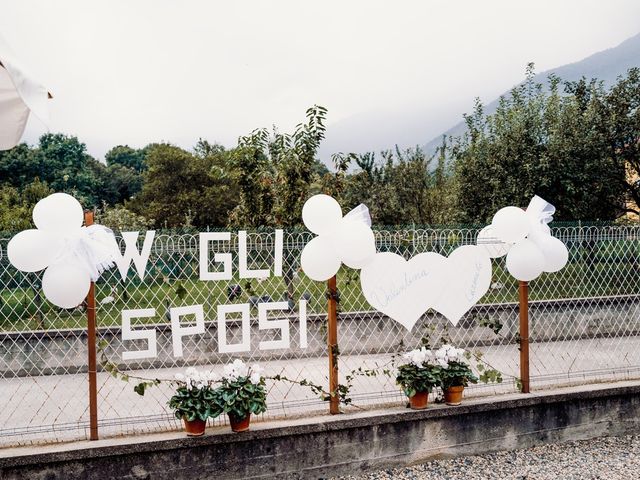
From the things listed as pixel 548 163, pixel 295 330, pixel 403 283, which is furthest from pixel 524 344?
pixel 548 163

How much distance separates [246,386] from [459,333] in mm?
4776

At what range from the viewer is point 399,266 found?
496 cm

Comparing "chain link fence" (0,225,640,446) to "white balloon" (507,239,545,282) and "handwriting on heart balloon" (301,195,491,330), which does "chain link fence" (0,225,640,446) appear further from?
"white balloon" (507,239,545,282)

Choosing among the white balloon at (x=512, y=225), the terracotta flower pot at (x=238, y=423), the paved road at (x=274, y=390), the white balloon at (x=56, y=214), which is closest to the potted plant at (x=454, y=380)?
the paved road at (x=274, y=390)

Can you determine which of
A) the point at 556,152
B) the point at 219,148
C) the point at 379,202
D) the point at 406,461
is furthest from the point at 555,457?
the point at 219,148

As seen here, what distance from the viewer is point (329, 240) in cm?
457

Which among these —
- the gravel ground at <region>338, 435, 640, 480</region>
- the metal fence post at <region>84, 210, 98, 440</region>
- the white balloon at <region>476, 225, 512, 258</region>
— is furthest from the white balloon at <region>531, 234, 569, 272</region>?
the metal fence post at <region>84, 210, 98, 440</region>

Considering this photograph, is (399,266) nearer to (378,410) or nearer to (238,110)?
(378,410)

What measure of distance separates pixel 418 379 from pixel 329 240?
1.32 meters

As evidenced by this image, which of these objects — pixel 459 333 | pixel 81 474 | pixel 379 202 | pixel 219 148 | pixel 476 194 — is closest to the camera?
pixel 81 474

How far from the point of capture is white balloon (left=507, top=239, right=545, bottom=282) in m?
5.09

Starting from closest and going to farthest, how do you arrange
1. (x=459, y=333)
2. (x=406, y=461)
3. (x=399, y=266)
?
(x=406, y=461) → (x=399, y=266) → (x=459, y=333)

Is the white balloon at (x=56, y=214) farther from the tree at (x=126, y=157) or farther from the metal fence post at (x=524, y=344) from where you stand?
the tree at (x=126, y=157)

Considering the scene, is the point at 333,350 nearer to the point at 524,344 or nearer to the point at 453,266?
the point at 453,266
